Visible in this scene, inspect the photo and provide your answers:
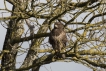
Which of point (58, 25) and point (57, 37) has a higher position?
point (58, 25)

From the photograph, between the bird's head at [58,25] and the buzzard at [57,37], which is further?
the bird's head at [58,25]

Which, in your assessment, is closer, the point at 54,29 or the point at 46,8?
the point at 46,8

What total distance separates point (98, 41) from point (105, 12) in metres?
1.07

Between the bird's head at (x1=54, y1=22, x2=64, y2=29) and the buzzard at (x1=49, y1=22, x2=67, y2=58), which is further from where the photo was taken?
the bird's head at (x1=54, y1=22, x2=64, y2=29)

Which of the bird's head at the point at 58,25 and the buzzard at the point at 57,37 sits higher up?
the bird's head at the point at 58,25

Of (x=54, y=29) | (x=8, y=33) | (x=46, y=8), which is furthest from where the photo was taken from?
(x=8, y=33)

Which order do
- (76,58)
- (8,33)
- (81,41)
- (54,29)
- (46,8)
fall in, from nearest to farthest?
(81,41) → (76,58) → (46,8) → (54,29) → (8,33)

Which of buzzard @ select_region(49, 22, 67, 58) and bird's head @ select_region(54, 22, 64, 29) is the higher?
bird's head @ select_region(54, 22, 64, 29)

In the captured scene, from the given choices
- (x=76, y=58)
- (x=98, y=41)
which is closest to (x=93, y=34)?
(x=98, y=41)

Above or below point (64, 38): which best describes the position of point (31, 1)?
above

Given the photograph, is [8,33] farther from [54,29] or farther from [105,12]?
[105,12]

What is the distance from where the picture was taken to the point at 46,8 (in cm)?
934

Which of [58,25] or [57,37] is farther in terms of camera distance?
[58,25]

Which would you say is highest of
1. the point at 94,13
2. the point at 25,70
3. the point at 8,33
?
the point at 94,13
